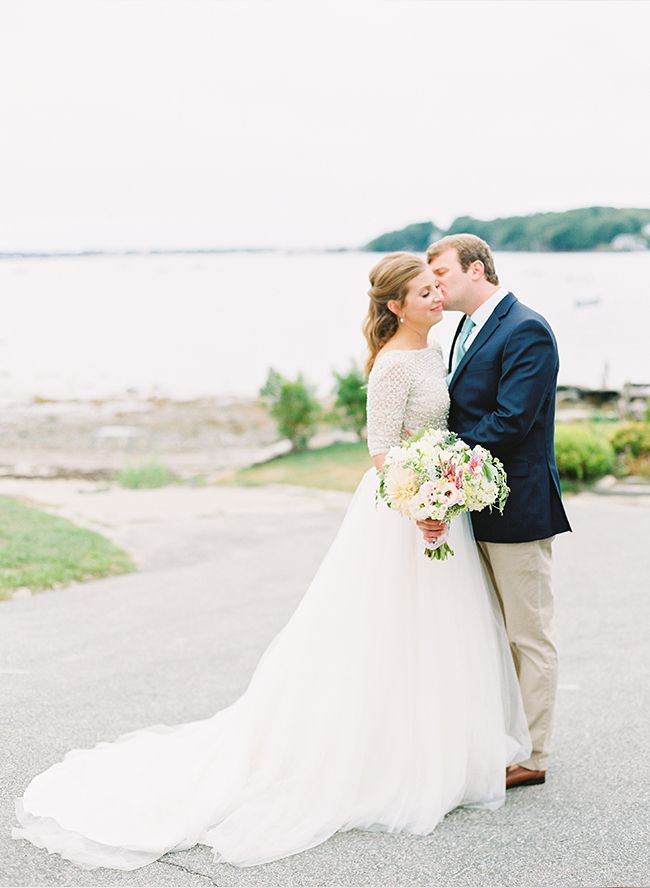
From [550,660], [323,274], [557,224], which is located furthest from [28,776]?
[323,274]

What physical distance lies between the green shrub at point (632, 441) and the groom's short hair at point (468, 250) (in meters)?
8.09

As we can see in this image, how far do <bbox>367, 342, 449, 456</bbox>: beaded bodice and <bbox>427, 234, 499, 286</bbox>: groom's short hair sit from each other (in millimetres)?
410

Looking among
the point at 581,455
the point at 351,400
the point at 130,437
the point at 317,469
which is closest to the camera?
the point at 581,455

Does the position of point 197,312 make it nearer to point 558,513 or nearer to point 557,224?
point 557,224

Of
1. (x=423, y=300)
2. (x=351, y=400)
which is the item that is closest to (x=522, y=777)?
(x=423, y=300)

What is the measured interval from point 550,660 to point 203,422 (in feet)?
51.6

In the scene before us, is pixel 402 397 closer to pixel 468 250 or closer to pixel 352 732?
pixel 468 250

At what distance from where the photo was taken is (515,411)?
3.01 meters

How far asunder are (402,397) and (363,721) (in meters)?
1.27

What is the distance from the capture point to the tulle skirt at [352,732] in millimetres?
2902

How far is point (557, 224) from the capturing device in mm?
28688

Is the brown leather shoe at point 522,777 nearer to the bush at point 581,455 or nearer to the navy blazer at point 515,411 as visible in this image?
the navy blazer at point 515,411

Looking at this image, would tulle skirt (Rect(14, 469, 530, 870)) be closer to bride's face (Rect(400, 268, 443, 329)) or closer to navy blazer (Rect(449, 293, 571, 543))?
navy blazer (Rect(449, 293, 571, 543))

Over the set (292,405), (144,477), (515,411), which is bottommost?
(144,477)
